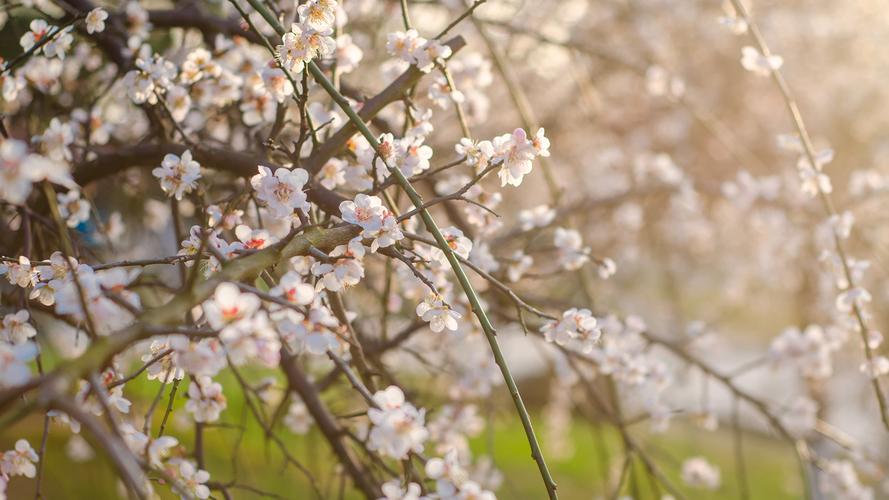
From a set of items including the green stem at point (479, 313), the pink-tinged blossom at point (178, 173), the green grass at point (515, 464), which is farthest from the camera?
the green grass at point (515, 464)

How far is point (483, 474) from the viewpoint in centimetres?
238

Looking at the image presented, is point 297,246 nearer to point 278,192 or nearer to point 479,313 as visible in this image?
point 278,192

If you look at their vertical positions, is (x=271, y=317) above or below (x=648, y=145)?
below

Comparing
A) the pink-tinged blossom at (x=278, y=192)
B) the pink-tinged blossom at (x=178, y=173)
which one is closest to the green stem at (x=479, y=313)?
the pink-tinged blossom at (x=278, y=192)

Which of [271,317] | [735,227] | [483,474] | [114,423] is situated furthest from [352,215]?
[735,227]

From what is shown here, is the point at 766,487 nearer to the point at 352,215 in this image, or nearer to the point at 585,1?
the point at 585,1

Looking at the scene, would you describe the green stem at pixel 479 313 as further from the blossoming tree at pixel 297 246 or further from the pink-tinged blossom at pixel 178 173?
the pink-tinged blossom at pixel 178 173

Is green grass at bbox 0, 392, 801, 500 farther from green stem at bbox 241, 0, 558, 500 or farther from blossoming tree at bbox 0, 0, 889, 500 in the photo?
green stem at bbox 241, 0, 558, 500

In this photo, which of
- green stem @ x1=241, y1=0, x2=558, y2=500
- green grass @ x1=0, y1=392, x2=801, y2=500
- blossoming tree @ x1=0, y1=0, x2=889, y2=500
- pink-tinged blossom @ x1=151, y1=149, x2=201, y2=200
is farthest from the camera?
green grass @ x1=0, y1=392, x2=801, y2=500

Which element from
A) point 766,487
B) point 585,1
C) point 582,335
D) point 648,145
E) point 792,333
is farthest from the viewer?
point 766,487

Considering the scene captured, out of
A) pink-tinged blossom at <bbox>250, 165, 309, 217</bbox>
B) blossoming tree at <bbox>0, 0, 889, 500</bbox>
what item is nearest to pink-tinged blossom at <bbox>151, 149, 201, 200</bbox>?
blossoming tree at <bbox>0, 0, 889, 500</bbox>

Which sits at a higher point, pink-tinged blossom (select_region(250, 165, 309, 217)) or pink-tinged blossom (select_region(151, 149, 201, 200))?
pink-tinged blossom (select_region(151, 149, 201, 200))

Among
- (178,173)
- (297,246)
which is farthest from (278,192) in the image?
(178,173)

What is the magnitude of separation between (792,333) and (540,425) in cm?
547
